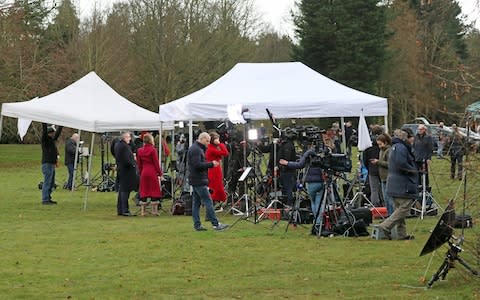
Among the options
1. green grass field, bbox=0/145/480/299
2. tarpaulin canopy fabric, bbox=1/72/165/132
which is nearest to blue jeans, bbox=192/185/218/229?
green grass field, bbox=0/145/480/299

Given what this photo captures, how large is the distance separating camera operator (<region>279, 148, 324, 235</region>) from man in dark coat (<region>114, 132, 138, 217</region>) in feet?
16.0

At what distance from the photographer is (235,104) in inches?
707

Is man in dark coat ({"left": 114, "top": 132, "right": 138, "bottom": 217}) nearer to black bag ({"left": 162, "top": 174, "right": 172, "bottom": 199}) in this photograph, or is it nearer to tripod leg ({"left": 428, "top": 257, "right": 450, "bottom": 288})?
black bag ({"left": 162, "top": 174, "right": 172, "bottom": 199})

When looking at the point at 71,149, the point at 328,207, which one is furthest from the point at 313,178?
the point at 71,149

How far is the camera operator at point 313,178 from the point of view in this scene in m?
14.4

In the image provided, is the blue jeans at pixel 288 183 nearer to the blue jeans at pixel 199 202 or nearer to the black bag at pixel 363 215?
the black bag at pixel 363 215

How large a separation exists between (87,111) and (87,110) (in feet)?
0.32

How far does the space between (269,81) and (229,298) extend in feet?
35.3

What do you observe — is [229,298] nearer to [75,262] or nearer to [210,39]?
[75,262]

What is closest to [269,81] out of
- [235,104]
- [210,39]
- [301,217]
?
[235,104]

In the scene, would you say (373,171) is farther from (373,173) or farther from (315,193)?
(315,193)

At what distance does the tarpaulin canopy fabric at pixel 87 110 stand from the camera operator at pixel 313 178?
6.85 metres

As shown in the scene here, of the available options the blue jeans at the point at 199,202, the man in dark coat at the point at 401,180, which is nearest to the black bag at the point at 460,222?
the man in dark coat at the point at 401,180

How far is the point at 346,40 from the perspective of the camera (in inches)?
2058
